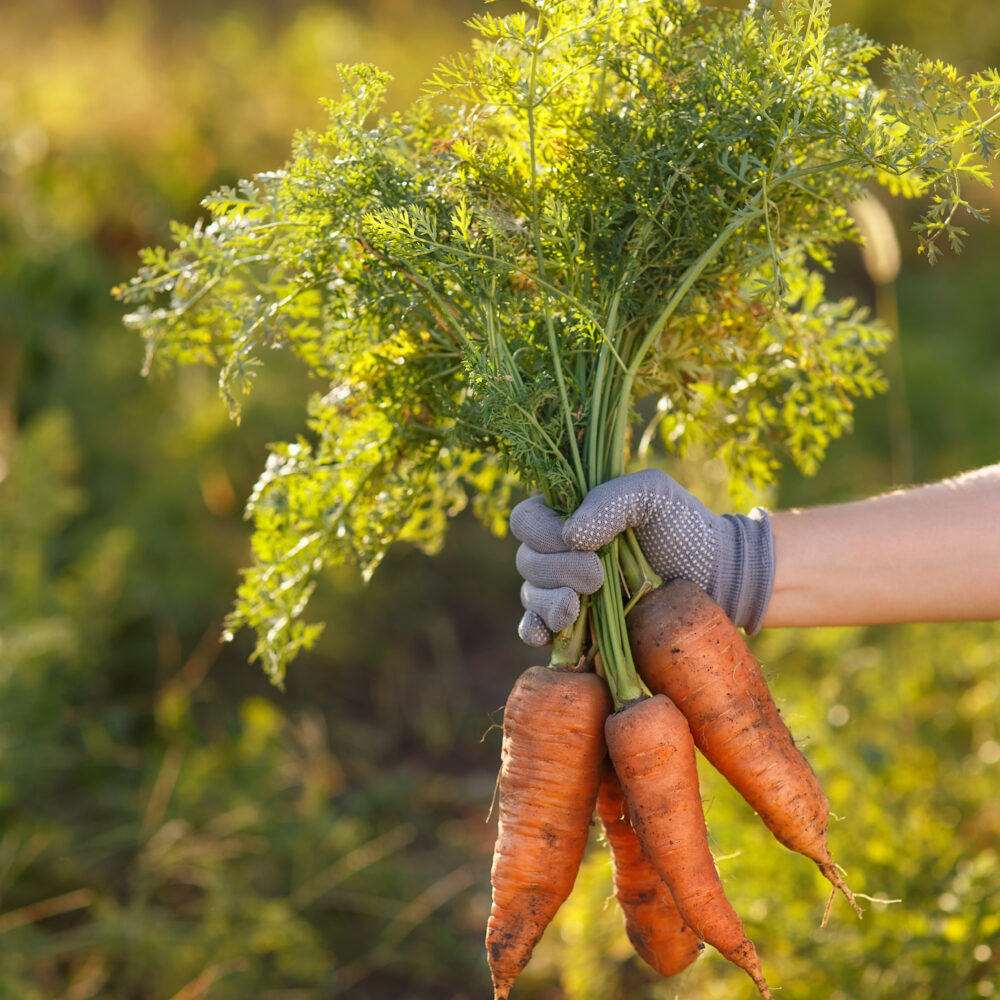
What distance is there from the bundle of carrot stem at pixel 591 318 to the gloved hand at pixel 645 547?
0.20 ft

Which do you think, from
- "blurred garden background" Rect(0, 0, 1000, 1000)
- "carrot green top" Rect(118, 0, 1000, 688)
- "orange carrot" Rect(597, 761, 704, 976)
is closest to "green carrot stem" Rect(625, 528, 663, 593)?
"carrot green top" Rect(118, 0, 1000, 688)

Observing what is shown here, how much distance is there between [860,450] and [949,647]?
2.26 meters

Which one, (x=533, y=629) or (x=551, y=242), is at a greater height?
(x=551, y=242)

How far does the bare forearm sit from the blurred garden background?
51 centimetres

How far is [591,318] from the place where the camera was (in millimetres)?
1424

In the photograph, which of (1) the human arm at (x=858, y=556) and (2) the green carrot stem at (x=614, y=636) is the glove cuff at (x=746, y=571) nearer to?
(1) the human arm at (x=858, y=556)

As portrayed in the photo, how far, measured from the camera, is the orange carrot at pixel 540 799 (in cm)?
161

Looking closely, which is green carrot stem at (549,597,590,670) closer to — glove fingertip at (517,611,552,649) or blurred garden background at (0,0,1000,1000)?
glove fingertip at (517,611,552,649)

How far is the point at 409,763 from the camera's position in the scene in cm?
430

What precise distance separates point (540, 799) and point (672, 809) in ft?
0.76

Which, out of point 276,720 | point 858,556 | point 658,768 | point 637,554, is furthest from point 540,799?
point 276,720

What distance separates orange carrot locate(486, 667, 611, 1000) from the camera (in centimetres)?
Result: 161

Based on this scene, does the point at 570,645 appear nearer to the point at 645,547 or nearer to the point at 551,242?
the point at 645,547

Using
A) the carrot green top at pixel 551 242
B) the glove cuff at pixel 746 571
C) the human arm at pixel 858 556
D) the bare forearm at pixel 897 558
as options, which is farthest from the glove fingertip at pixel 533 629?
the bare forearm at pixel 897 558
